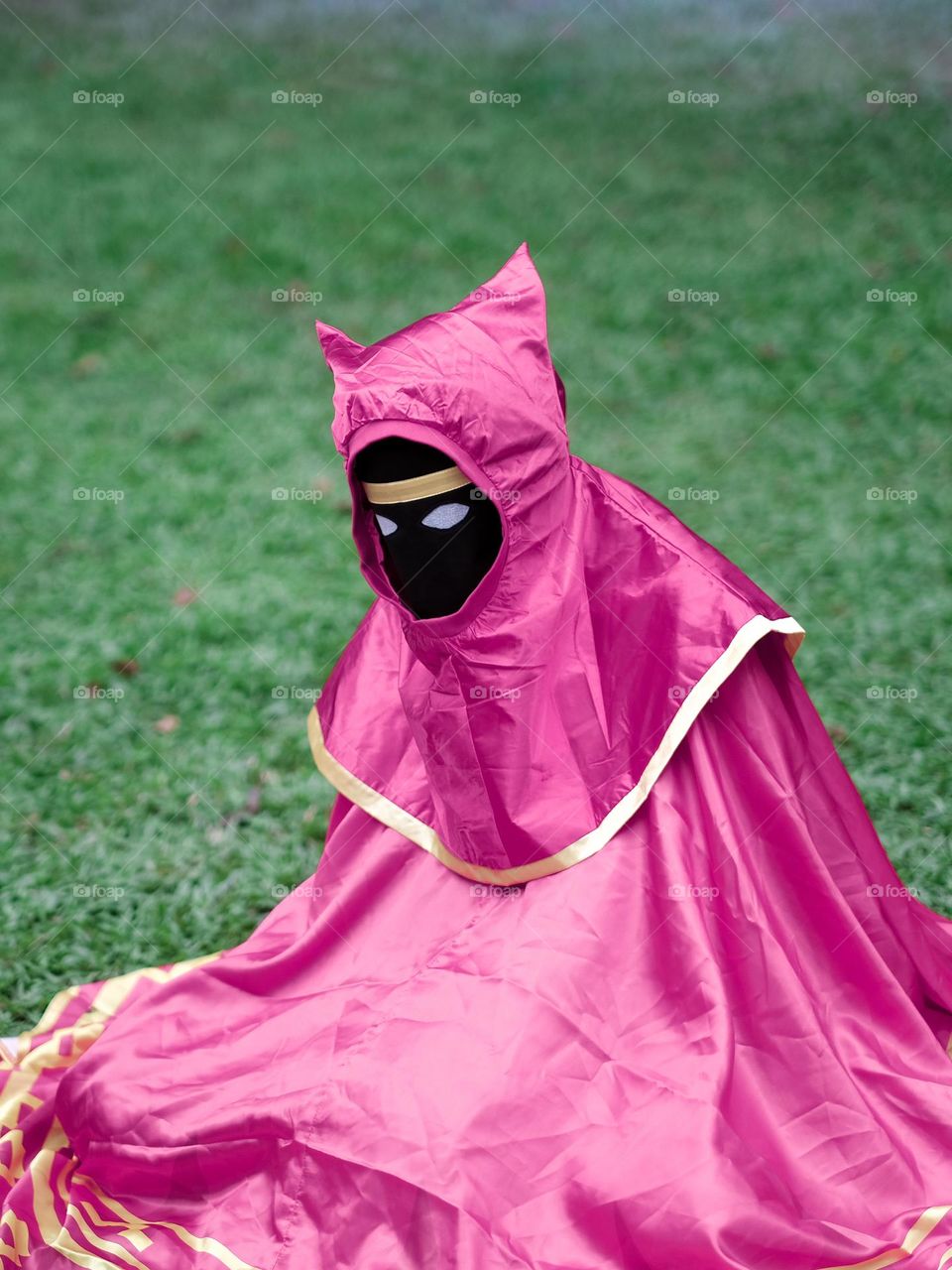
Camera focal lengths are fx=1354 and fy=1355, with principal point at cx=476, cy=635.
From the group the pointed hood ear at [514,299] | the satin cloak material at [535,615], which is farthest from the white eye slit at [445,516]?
the pointed hood ear at [514,299]

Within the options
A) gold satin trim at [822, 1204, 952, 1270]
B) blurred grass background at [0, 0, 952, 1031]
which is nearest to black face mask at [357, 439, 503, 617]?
gold satin trim at [822, 1204, 952, 1270]

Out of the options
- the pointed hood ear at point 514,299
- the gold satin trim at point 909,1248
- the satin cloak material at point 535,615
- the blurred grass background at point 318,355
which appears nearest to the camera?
the gold satin trim at point 909,1248

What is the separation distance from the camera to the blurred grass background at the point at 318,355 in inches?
195

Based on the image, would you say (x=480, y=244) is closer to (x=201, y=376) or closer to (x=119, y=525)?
(x=201, y=376)

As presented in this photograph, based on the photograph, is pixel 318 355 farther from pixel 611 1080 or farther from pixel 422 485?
pixel 611 1080

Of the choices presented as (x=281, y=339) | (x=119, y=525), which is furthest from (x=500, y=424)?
(x=281, y=339)

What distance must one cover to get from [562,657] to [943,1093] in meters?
1.31

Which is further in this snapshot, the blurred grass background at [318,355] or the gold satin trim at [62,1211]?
the blurred grass background at [318,355]

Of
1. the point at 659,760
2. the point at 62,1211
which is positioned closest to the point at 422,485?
the point at 659,760

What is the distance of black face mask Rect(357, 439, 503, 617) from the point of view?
2938mm

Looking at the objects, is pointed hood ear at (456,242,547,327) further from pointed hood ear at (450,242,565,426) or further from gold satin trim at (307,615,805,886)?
gold satin trim at (307,615,805,886)

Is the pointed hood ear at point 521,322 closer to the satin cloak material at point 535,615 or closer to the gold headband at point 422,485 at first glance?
the satin cloak material at point 535,615

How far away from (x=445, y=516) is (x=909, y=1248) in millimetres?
1811

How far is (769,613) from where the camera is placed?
3074mm
